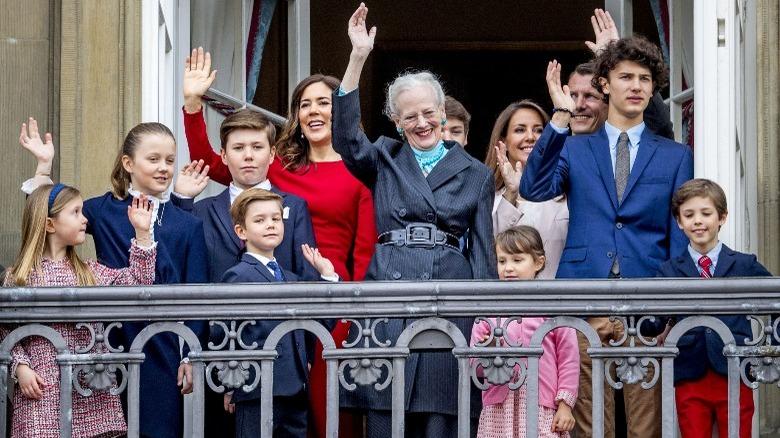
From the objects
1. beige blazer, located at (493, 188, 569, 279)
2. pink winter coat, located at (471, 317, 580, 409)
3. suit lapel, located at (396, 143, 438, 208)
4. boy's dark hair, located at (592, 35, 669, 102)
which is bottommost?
pink winter coat, located at (471, 317, 580, 409)

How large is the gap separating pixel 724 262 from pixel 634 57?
0.94 m

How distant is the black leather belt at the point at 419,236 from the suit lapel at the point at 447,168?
17cm

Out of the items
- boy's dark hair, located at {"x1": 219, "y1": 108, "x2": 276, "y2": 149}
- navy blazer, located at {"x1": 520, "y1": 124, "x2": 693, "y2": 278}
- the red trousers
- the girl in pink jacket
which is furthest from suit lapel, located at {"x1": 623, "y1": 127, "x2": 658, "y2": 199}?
boy's dark hair, located at {"x1": 219, "y1": 108, "x2": 276, "y2": 149}

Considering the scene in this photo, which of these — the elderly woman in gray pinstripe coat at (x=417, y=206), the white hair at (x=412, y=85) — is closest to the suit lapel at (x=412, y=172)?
the elderly woman in gray pinstripe coat at (x=417, y=206)

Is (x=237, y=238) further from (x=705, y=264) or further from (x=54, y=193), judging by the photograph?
(x=705, y=264)

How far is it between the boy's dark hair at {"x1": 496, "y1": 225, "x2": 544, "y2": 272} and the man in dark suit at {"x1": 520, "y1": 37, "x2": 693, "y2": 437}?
0.45 feet

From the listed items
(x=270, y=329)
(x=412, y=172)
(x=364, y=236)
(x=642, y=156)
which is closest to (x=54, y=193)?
(x=270, y=329)

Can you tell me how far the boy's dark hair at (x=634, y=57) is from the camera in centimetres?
694

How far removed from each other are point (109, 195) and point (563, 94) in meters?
1.90

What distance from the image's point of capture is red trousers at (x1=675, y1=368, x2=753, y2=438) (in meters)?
6.50

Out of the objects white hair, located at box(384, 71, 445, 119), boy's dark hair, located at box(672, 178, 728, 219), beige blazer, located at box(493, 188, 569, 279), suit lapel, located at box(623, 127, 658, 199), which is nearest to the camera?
boy's dark hair, located at box(672, 178, 728, 219)

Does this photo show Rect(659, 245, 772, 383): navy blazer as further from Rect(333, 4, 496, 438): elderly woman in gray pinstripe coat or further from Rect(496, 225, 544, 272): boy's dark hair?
Rect(333, 4, 496, 438): elderly woman in gray pinstripe coat

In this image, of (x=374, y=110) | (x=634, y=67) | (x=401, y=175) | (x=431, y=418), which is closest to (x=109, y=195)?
(x=401, y=175)

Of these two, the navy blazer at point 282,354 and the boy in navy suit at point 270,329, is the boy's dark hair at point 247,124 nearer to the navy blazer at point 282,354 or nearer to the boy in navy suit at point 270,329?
the boy in navy suit at point 270,329
